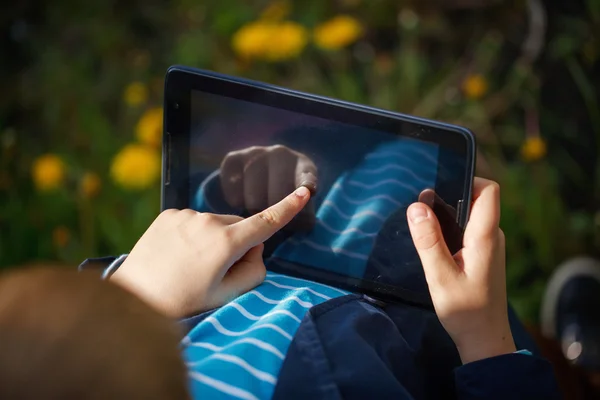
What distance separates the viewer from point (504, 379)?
0.64m

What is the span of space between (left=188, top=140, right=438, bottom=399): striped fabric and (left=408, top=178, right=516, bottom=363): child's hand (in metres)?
0.04

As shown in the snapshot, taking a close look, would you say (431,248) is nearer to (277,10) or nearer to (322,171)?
(322,171)

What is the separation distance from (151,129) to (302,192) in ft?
1.85

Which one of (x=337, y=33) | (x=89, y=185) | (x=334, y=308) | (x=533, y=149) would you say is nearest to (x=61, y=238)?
(x=89, y=185)

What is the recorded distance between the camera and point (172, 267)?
64cm

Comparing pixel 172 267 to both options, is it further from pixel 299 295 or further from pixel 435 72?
pixel 435 72

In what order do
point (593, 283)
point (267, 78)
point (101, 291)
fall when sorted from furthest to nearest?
1. point (267, 78)
2. point (593, 283)
3. point (101, 291)

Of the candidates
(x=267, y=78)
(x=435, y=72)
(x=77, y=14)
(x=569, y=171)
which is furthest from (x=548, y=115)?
(x=77, y=14)

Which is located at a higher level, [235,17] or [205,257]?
[235,17]

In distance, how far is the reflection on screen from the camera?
0.68 metres

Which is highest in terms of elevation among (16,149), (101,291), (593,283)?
(101,291)

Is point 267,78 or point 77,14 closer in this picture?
point 267,78

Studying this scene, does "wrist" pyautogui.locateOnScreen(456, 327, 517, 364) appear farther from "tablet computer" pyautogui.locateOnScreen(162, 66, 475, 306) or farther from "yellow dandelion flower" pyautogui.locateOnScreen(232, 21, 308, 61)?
"yellow dandelion flower" pyautogui.locateOnScreen(232, 21, 308, 61)

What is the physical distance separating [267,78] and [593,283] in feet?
2.27
